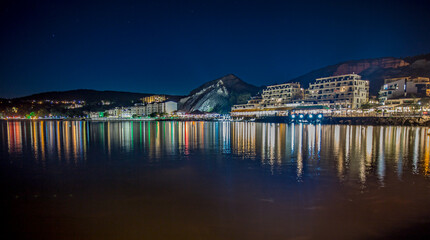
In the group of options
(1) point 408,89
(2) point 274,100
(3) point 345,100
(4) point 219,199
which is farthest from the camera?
(2) point 274,100

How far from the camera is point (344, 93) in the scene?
7738 cm

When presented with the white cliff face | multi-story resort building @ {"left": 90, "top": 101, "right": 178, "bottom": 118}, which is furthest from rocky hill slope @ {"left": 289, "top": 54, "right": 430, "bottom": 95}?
multi-story resort building @ {"left": 90, "top": 101, "right": 178, "bottom": 118}

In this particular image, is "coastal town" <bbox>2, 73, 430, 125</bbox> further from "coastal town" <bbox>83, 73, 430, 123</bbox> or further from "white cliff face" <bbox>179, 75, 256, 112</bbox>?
"white cliff face" <bbox>179, 75, 256, 112</bbox>

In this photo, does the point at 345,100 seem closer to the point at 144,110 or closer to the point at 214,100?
the point at 214,100

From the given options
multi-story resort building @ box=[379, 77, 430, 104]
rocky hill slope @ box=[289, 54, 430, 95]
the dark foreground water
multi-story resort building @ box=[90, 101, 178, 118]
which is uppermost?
rocky hill slope @ box=[289, 54, 430, 95]

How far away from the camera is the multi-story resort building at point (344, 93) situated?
246 ft

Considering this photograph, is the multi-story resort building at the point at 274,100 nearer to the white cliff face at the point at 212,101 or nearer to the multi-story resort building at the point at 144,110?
the white cliff face at the point at 212,101

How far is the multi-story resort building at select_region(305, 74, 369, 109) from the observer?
246 ft

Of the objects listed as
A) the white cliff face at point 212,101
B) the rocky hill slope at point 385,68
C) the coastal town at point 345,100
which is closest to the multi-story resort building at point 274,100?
the coastal town at point 345,100

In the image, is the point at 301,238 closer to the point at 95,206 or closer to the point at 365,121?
the point at 95,206

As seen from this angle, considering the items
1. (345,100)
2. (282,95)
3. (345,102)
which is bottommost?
(345,102)

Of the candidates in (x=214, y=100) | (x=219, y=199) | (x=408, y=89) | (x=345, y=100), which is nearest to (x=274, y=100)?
(x=345, y=100)

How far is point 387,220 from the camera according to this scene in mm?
6246

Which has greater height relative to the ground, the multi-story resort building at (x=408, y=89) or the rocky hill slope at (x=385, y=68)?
the rocky hill slope at (x=385, y=68)
